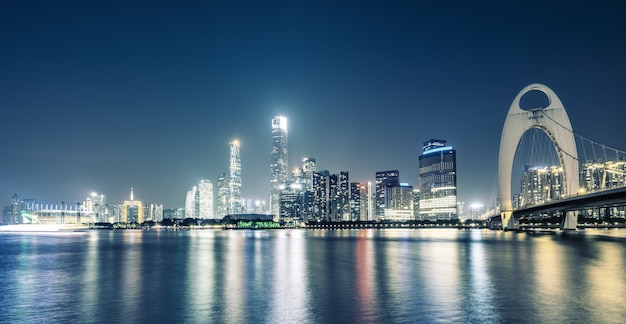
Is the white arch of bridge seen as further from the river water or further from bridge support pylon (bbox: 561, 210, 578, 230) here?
the river water

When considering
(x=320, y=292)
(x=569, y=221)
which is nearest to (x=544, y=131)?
(x=569, y=221)

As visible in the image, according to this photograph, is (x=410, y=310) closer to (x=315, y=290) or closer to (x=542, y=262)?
(x=315, y=290)

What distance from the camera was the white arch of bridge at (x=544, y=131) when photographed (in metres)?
109

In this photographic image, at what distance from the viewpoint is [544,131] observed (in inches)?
4500

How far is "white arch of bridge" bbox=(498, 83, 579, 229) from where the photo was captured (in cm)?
10878

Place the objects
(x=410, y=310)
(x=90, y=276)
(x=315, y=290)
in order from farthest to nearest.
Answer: (x=90, y=276)
(x=315, y=290)
(x=410, y=310)

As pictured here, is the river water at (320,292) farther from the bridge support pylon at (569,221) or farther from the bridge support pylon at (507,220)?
the bridge support pylon at (507,220)

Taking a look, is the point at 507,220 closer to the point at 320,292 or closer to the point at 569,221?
the point at 569,221

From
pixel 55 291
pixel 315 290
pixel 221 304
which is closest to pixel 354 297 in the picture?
pixel 315 290

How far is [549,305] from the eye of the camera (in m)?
23.0

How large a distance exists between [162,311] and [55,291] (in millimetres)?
10588

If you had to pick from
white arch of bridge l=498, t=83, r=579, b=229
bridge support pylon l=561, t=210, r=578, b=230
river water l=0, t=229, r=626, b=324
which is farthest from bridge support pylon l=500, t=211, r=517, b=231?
river water l=0, t=229, r=626, b=324

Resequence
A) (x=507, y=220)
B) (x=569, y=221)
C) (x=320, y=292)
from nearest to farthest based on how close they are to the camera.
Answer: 1. (x=320, y=292)
2. (x=569, y=221)
3. (x=507, y=220)

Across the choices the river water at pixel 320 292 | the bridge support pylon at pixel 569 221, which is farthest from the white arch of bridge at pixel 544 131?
the river water at pixel 320 292
